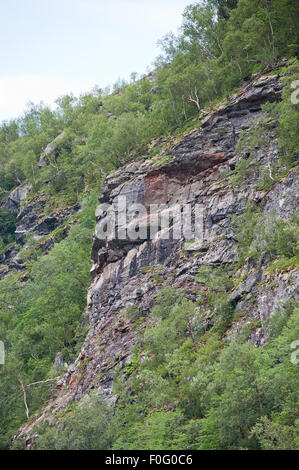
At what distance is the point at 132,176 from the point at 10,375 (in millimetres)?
23074

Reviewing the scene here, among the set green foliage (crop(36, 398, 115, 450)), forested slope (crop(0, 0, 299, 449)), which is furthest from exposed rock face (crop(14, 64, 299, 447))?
green foliage (crop(36, 398, 115, 450))

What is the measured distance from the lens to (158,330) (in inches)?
1256

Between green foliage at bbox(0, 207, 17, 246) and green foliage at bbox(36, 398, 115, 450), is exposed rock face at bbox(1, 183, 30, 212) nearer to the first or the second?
green foliage at bbox(0, 207, 17, 246)

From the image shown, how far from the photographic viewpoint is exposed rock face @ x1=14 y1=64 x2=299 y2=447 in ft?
116

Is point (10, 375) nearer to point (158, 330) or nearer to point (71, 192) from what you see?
point (158, 330)

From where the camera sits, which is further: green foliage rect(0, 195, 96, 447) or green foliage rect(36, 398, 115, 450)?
green foliage rect(0, 195, 96, 447)

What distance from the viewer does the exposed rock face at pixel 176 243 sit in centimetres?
3549

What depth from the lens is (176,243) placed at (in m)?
41.8

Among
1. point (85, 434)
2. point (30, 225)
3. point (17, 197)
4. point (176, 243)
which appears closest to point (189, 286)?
point (176, 243)

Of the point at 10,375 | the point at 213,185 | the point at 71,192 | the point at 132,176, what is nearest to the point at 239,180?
the point at 213,185

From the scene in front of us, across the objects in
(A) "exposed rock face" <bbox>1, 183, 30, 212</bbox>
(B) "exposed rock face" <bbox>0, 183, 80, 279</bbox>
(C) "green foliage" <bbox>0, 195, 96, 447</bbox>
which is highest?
(A) "exposed rock face" <bbox>1, 183, 30, 212</bbox>

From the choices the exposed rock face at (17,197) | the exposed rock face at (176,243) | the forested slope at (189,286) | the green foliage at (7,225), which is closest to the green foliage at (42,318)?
the forested slope at (189,286)

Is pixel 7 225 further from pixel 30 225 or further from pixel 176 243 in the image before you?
pixel 176 243

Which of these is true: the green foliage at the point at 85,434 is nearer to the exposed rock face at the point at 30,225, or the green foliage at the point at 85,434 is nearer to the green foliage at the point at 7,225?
the exposed rock face at the point at 30,225
